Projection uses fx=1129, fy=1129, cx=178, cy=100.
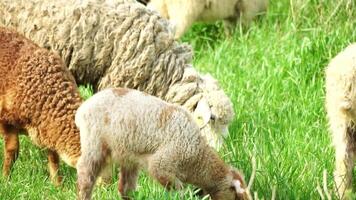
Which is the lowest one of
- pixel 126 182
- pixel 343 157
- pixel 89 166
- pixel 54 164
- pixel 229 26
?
pixel 229 26

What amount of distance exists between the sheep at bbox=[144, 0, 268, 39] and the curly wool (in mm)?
3216

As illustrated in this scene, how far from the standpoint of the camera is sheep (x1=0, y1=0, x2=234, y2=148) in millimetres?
9008

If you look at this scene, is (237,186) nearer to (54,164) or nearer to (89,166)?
(89,166)

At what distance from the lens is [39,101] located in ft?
25.9

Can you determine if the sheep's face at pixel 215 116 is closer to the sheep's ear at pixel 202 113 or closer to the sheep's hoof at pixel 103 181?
the sheep's ear at pixel 202 113

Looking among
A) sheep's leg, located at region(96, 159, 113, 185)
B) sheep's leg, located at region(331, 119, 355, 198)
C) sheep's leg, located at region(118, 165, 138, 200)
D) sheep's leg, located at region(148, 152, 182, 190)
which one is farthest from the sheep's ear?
sheep's leg, located at region(148, 152, 182, 190)

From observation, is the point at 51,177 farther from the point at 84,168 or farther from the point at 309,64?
the point at 309,64

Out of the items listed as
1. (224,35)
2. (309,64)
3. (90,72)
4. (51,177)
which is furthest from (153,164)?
(224,35)

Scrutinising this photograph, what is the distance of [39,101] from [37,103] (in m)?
0.02

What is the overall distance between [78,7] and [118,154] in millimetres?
2365

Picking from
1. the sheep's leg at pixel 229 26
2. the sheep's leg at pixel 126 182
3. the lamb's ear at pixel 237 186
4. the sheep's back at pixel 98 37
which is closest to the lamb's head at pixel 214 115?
the sheep's back at pixel 98 37

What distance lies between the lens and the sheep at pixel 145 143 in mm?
6957

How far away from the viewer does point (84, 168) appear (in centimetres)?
701

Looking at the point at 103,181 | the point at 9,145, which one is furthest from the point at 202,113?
the point at 9,145
